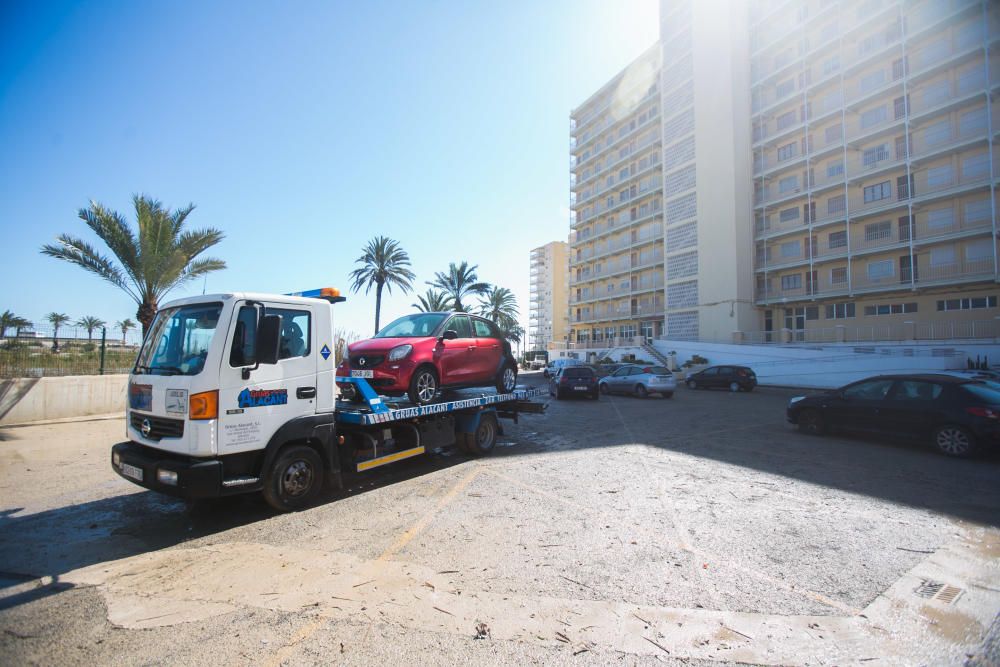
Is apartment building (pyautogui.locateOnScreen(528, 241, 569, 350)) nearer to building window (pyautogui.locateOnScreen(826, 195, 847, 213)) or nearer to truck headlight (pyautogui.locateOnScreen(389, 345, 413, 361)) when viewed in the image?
building window (pyautogui.locateOnScreen(826, 195, 847, 213))

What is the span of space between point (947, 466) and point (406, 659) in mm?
9221

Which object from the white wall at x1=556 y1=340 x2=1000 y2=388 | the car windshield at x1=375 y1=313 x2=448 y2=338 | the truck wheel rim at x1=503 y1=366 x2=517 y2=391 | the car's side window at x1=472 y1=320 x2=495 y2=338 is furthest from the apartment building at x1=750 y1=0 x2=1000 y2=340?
the car windshield at x1=375 y1=313 x2=448 y2=338

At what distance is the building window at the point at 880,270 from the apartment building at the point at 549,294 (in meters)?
60.5

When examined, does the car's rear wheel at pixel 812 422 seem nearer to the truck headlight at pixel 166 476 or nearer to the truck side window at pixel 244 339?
the truck side window at pixel 244 339

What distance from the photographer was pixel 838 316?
35594 mm

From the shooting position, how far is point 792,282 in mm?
38750

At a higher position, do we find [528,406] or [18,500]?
[528,406]

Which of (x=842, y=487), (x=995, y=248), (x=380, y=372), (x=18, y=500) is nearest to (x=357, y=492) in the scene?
(x=380, y=372)

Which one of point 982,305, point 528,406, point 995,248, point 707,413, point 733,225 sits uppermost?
point 733,225

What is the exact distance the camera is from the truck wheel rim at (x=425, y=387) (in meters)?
7.16

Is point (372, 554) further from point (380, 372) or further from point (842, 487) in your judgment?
point (842, 487)

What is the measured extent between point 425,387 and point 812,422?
9087 mm

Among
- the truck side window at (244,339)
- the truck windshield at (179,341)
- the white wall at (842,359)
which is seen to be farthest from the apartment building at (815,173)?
the truck windshield at (179,341)

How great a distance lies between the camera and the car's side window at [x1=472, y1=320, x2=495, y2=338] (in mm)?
8867
